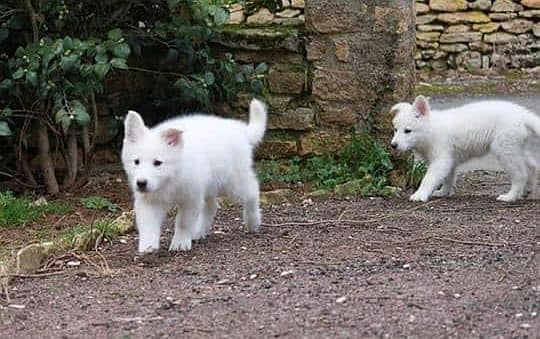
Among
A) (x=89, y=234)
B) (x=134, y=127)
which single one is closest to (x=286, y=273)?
(x=134, y=127)

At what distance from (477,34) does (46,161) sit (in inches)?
338

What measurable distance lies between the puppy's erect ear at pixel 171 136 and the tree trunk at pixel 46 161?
2258 millimetres

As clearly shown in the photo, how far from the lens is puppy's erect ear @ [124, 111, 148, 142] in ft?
17.1

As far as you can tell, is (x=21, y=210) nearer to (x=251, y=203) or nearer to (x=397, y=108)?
(x=251, y=203)

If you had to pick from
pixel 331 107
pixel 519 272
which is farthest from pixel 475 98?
pixel 519 272

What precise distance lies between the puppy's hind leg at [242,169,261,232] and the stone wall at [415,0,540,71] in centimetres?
902

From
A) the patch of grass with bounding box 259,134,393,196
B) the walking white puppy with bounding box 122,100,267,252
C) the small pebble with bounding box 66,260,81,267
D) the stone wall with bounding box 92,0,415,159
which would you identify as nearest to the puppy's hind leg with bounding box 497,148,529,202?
the patch of grass with bounding box 259,134,393,196

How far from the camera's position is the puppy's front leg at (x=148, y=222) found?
5.29m

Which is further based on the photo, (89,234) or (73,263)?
(89,234)

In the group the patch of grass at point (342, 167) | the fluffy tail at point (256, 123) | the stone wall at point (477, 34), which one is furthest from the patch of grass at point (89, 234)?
the stone wall at point (477, 34)

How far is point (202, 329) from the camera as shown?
4027 millimetres

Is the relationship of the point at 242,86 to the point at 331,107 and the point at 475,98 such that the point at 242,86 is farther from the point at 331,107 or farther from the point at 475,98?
the point at 475,98

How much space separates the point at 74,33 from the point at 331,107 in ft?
5.97

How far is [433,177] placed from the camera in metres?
7.22
